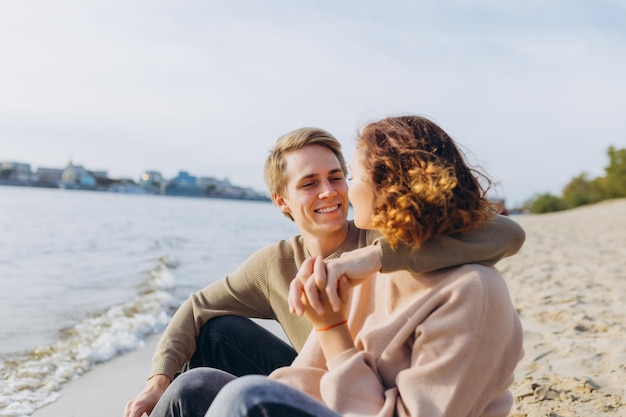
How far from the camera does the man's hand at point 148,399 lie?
103 inches

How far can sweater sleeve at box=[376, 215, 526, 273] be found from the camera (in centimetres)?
176

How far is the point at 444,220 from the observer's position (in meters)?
1.78

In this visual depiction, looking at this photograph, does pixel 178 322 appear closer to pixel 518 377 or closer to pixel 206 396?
pixel 206 396

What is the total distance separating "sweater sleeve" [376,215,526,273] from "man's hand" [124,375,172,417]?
4.47 feet

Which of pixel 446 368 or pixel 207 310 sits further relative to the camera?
pixel 207 310

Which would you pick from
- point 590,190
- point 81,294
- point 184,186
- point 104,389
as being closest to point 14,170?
point 184,186

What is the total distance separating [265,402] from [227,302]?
158 centimetres

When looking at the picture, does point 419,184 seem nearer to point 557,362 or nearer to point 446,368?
point 446,368

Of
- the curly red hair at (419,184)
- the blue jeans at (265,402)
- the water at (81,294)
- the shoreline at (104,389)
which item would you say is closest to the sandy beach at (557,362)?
the shoreline at (104,389)

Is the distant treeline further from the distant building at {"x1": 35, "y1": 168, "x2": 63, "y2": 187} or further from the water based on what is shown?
the distant building at {"x1": 35, "y1": 168, "x2": 63, "y2": 187}

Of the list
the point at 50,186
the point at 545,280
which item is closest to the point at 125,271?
the point at 545,280

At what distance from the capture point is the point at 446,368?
5.34ft

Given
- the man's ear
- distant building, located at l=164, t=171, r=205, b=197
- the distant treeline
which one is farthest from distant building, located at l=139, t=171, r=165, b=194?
the man's ear

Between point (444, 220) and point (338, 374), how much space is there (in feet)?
1.66
